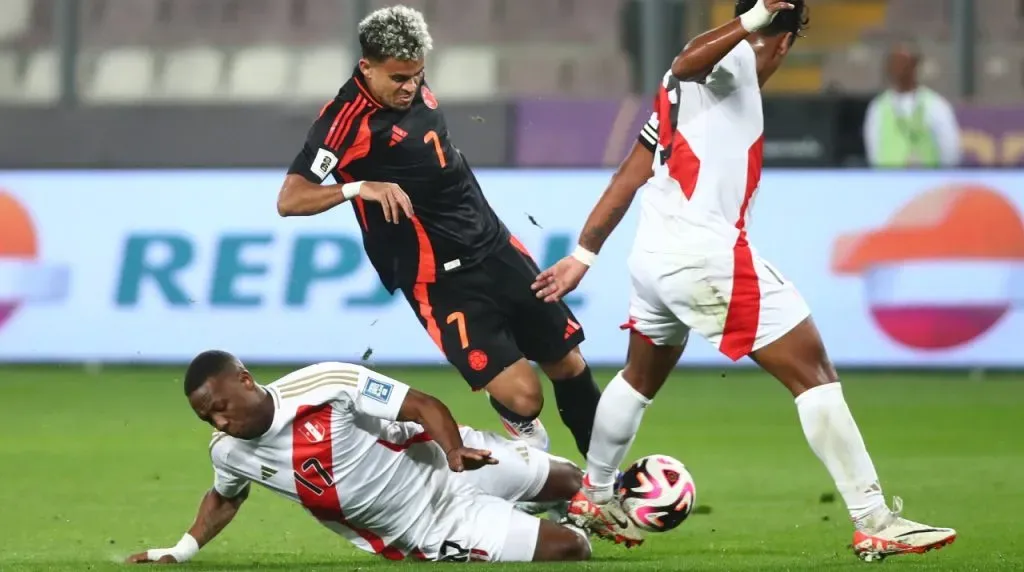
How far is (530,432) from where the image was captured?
Result: 7.41 metres

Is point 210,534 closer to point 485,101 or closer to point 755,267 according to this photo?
point 755,267

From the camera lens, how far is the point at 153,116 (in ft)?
51.2

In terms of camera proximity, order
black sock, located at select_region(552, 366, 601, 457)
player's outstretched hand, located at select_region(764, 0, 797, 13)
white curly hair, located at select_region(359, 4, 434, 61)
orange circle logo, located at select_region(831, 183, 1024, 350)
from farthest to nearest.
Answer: orange circle logo, located at select_region(831, 183, 1024, 350) → black sock, located at select_region(552, 366, 601, 457) → white curly hair, located at select_region(359, 4, 434, 61) → player's outstretched hand, located at select_region(764, 0, 797, 13)

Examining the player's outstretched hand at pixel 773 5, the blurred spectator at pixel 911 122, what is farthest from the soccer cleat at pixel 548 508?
the blurred spectator at pixel 911 122

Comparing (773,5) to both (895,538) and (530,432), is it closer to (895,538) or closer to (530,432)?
(895,538)

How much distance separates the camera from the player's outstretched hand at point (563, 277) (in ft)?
21.5

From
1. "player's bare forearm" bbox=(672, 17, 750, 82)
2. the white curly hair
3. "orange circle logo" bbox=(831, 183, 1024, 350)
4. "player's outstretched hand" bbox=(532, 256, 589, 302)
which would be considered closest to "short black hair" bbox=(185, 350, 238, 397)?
"player's outstretched hand" bbox=(532, 256, 589, 302)

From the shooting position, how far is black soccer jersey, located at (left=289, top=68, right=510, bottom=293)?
7090 mm

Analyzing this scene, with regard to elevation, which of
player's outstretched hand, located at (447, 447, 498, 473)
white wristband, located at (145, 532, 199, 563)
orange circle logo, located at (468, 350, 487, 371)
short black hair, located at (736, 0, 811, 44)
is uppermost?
short black hair, located at (736, 0, 811, 44)

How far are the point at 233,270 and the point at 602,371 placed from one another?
105 inches

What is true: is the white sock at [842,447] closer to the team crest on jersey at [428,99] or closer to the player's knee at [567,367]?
the player's knee at [567,367]

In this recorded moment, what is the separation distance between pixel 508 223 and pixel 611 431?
6.10 m

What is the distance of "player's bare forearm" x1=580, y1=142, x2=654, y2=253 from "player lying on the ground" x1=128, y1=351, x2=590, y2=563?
2.89 ft

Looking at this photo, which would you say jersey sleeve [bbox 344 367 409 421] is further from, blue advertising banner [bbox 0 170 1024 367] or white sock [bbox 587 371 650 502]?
blue advertising banner [bbox 0 170 1024 367]
